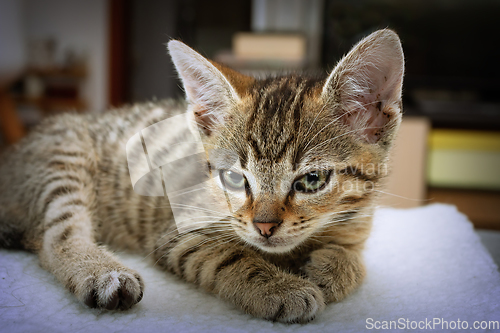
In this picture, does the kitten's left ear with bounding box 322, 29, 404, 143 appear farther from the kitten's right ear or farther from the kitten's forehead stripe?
the kitten's right ear

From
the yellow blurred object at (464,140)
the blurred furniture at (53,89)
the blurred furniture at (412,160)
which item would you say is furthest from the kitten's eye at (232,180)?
the blurred furniture at (53,89)

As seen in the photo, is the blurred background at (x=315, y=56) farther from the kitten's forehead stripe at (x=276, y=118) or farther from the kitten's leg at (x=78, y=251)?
the kitten's leg at (x=78, y=251)

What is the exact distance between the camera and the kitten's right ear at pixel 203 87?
3.13 feet

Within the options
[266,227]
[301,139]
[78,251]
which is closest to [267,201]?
[266,227]

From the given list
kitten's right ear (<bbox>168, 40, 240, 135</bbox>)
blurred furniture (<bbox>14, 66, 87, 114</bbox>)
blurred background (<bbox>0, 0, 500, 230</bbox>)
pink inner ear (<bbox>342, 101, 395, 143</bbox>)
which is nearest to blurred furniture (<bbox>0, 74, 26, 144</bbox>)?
blurred background (<bbox>0, 0, 500, 230</bbox>)

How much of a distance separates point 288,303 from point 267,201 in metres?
0.21

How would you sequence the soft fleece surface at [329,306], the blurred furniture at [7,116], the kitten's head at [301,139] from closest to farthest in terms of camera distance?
the soft fleece surface at [329,306] < the kitten's head at [301,139] < the blurred furniture at [7,116]

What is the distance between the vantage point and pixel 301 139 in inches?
34.9

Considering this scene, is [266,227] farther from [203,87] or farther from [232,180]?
[203,87]

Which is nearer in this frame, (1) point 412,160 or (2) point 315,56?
(1) point 412,160

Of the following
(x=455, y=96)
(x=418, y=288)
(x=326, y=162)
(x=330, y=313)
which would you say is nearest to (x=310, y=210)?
(x=326, y=162)

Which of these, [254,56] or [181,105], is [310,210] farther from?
[254,56]

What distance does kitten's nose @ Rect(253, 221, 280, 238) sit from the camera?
820 millimetres

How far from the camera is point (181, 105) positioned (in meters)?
Result: 1.41
